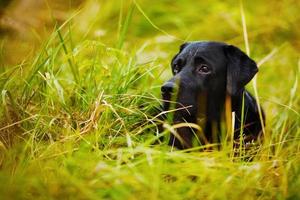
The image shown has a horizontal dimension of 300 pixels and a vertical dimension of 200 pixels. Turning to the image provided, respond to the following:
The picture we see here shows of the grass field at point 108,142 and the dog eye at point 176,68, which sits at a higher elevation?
the dog eye at point 176,68

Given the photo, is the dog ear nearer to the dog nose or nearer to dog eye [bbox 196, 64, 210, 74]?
dog eye [bbox 196, 64, 210, 74]

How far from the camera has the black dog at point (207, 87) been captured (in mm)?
4875

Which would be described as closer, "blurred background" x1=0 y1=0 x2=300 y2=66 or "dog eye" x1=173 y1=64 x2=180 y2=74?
"dog eye" x1=173 y1=64 x2=180 y2=74

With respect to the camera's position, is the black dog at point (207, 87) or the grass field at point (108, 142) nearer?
the grass field at point (108, 142)

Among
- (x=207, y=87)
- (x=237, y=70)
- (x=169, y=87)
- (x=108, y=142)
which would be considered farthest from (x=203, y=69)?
(x=108, y=142)

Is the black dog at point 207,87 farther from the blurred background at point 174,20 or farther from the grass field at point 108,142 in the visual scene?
the blurred background at point 174,20

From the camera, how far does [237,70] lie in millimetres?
5059

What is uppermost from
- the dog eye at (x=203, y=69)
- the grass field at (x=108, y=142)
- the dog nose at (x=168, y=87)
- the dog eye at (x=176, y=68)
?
the dog eye at (x=203, y=69)

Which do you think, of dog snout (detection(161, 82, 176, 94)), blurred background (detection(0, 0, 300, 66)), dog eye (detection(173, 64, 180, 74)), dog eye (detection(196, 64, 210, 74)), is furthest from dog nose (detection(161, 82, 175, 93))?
blurred background (detection(0, 0, 300, 66))

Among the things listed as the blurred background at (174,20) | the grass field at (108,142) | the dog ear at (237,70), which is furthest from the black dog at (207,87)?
the blurred background at (174,20)

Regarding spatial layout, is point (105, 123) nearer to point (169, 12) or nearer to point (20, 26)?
point (20, 26)

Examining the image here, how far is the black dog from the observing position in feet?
16.0

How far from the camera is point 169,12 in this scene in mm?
8180

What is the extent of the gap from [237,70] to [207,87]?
0.83 feet
